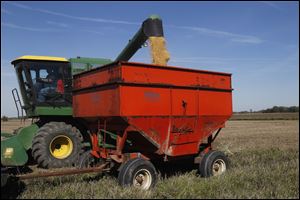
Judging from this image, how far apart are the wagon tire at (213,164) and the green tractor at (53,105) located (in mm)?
2837

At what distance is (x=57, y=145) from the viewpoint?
371 inches

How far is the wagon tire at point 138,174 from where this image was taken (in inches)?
263

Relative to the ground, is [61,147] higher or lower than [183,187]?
higher

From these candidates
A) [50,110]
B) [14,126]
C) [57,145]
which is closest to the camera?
[57,145]

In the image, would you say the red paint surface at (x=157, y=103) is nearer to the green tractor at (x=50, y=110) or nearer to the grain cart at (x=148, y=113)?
the grain cart at (x=148, y=113)

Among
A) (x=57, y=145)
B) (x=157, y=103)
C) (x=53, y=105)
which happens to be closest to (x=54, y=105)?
(x=53, y=105)

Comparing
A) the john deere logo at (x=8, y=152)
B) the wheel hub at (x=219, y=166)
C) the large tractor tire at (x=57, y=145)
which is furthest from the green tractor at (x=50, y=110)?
the wheel hub at (x=219, y=166)

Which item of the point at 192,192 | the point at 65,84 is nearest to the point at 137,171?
the point at 192,192

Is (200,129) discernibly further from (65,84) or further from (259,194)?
(65,84)

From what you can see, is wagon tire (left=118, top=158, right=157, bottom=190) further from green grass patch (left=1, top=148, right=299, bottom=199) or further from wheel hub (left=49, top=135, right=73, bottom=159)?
wheel hub (left=49, top=135, right=73, bottom=159)

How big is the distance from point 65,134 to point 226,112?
377 centimetres

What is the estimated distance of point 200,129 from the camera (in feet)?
27.5

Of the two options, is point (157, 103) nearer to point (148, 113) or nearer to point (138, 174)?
point (148, 113)

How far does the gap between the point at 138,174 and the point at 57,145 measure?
10.4ft
